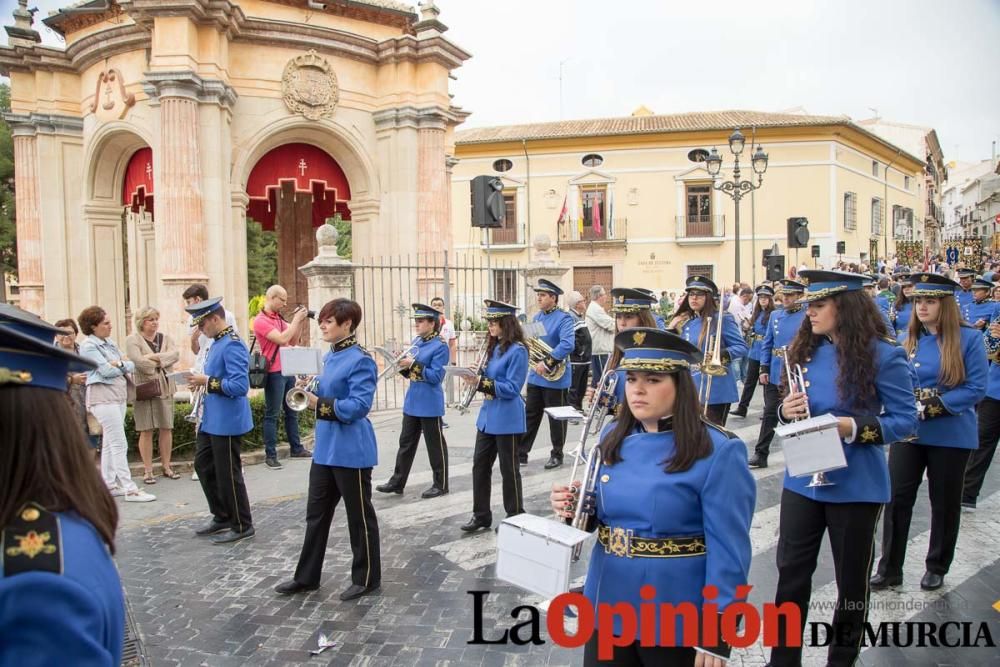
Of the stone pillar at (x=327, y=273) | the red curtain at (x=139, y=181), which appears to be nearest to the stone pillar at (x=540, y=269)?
the stone pillar at (x=327, y=273)

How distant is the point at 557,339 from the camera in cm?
905

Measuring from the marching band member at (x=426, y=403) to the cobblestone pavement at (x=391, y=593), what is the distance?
238 mm

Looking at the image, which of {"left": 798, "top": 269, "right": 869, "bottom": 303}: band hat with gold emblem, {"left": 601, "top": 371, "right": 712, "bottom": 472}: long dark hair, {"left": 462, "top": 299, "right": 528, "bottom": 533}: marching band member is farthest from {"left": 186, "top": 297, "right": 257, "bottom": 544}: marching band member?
{"left": 798, "top": 269, "right": 869, "bottom": 303}: band hat with gold emblem

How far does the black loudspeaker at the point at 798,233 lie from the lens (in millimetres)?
A: 15711

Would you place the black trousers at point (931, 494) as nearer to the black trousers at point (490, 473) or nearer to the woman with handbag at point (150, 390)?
the black trousers at point (490, 473)

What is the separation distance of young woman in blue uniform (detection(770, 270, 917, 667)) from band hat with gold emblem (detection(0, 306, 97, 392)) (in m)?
3.27

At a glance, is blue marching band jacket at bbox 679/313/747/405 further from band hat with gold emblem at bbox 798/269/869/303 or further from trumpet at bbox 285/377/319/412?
trumpet at bbox 285/377/319/412

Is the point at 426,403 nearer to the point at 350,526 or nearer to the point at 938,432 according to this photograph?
the point at 350,526

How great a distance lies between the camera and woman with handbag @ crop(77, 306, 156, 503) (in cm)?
755

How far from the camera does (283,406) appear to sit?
9.54 metres

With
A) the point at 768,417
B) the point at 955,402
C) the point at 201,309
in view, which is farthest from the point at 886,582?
the point at 201,309

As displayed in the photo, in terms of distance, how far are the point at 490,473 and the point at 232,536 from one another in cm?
231

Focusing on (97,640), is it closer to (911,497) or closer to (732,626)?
(732,626)

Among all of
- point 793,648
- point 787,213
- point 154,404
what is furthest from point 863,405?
point 787,213
